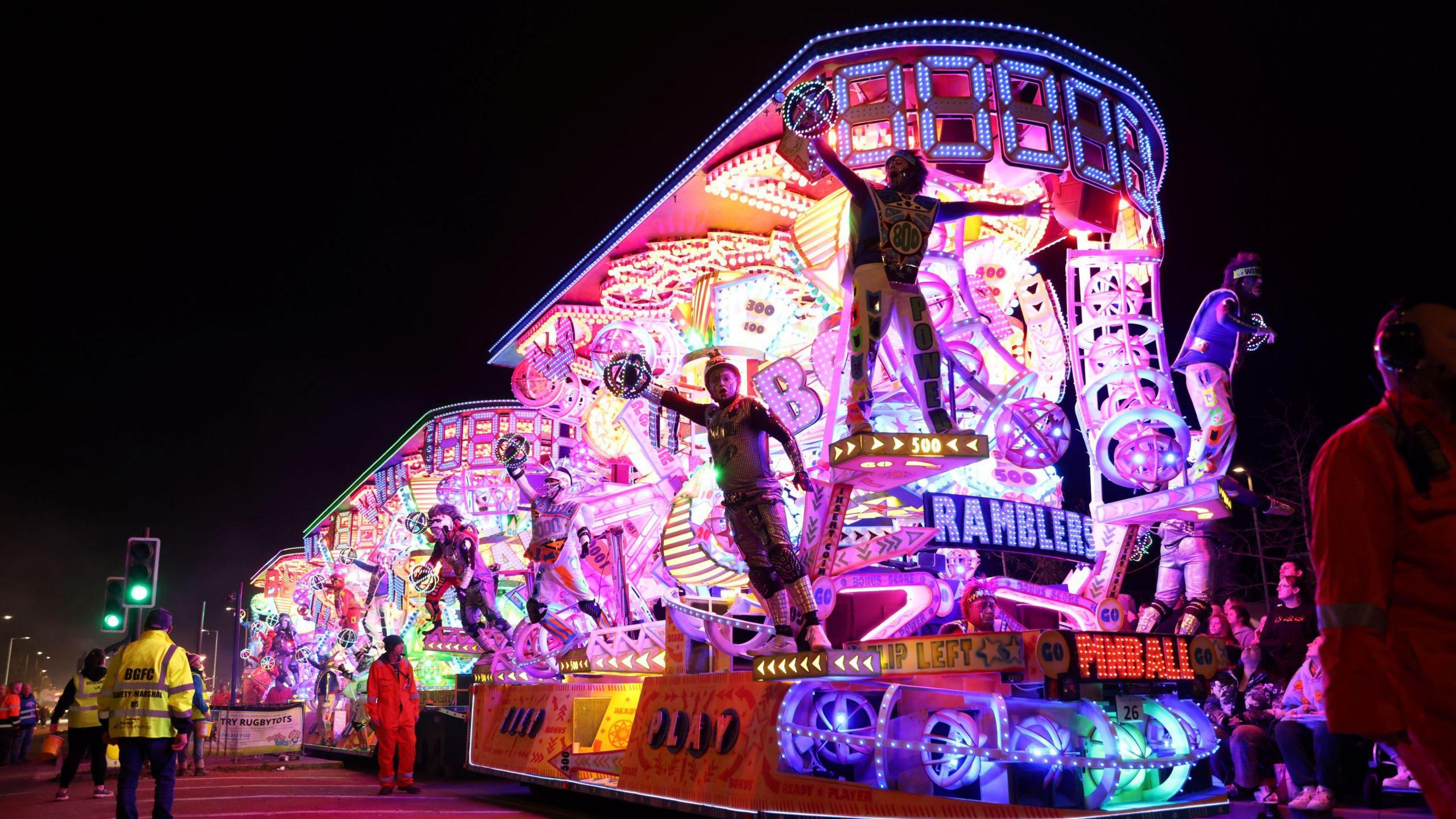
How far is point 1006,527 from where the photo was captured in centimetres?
1123

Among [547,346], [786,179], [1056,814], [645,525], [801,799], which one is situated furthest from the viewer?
[547,346]

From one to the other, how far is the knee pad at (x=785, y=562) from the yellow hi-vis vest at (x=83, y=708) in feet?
35.0

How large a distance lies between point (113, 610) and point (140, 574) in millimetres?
516

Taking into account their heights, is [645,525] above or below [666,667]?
above

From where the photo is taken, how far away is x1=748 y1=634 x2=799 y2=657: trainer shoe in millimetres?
8109

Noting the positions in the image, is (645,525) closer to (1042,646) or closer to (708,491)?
(708,491)

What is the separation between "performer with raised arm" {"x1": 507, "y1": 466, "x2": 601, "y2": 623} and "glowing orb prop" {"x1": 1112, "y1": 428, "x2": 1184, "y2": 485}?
23.6 feet

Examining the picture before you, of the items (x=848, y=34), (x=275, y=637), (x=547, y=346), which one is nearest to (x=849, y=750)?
(x=848, y=34)

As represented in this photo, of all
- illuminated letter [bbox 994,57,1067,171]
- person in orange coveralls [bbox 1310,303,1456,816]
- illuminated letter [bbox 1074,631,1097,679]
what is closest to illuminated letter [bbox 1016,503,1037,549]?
illuminated letter [bbox 994,57,1067,171]

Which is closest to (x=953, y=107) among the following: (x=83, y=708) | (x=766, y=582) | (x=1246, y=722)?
(x=766, y=582)

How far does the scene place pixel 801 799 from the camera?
7137 mm

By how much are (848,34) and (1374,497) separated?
8.89m

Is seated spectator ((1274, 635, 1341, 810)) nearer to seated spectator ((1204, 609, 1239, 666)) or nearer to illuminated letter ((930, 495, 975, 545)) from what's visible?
seated spectator ((1204, 609, 1239, 666))

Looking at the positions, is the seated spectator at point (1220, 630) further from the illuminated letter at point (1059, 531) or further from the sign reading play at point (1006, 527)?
the illuminated letter at point (1059, 531)
